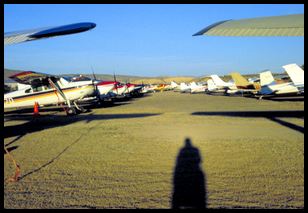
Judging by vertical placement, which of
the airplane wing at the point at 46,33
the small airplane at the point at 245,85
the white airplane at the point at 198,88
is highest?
the airplane wing at the point at 46,33

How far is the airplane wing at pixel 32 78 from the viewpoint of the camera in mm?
16508

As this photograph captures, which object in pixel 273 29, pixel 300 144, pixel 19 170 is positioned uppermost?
pixel 273 29

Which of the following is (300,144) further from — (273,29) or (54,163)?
(54,163)

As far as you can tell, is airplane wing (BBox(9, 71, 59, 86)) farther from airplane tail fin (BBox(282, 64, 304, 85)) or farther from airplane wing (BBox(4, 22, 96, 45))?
airplane tail fin (BBox(282, 64, 304, 85))

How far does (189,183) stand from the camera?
16.7ft

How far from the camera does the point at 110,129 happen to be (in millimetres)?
11688

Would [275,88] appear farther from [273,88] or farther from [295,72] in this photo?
[295,72]

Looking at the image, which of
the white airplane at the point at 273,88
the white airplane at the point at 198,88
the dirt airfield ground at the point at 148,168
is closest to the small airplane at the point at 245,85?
the white airplane at the point at 273,88

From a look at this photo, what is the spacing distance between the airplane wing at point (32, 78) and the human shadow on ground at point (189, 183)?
11981 mm

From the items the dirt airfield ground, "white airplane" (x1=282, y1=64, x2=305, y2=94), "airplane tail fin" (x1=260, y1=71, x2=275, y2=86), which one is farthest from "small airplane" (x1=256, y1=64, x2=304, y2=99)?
Result: the dirt airfield ground

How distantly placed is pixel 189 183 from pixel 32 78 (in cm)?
1483

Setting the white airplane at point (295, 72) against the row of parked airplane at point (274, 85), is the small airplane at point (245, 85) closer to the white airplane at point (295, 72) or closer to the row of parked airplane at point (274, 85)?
the row of parked airplane at point (274, 85)
